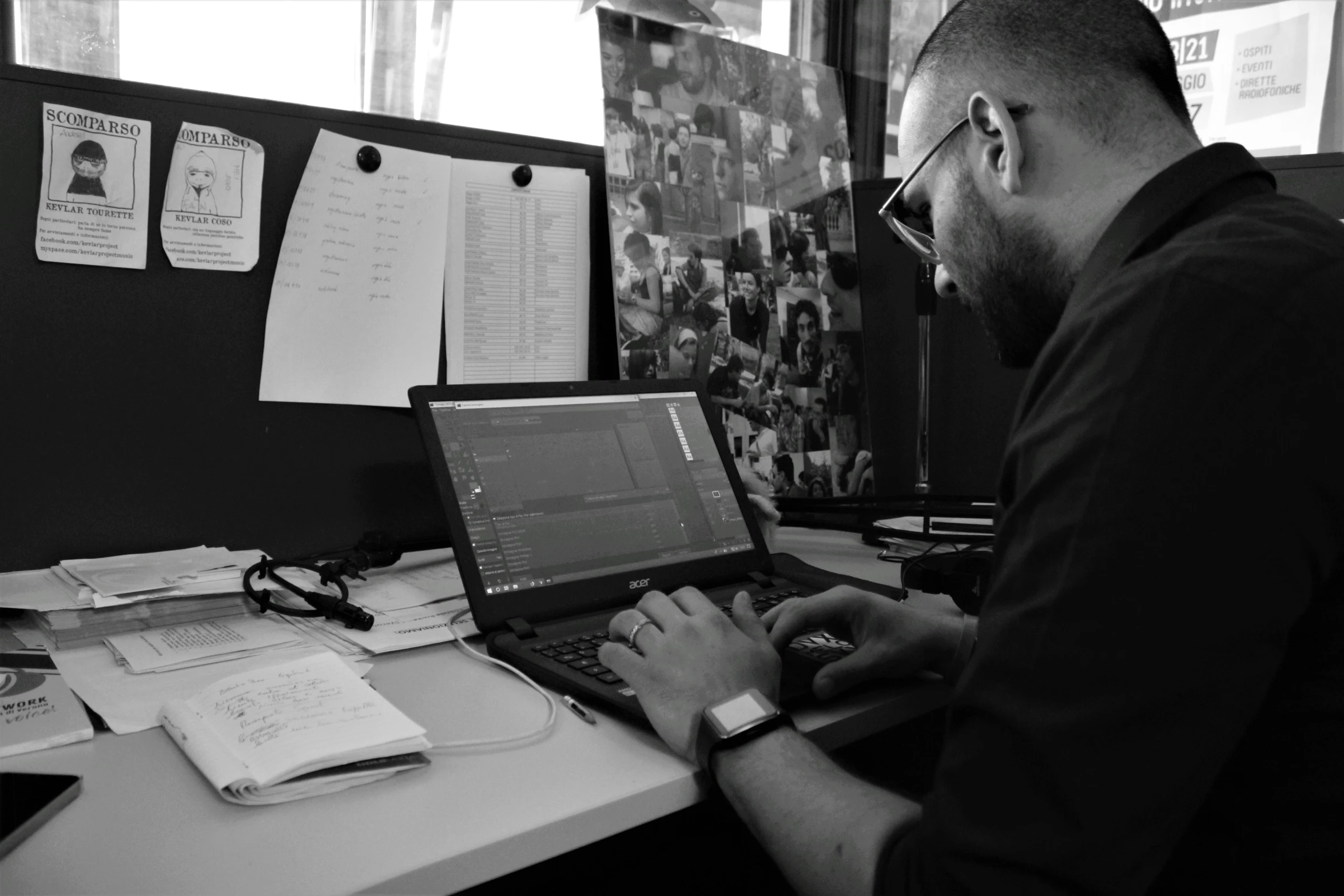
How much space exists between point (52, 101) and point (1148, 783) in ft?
3.44

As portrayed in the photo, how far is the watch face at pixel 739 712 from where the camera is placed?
67 centimetres

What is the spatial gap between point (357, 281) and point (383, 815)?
695 mm

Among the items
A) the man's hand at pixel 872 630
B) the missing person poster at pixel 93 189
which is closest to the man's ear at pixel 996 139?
the man's hand at pixel 872 630

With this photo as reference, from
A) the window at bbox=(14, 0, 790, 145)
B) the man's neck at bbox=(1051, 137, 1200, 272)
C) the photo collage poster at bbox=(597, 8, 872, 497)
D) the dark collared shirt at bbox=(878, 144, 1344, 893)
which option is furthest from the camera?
the window at bbox=(14, 0, 790, 145)

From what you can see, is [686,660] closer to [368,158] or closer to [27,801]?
[27,801]

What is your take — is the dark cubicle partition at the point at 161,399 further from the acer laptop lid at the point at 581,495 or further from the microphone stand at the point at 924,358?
the microphone stand at the point at 924,358

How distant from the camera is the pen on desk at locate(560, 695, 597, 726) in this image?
739mm

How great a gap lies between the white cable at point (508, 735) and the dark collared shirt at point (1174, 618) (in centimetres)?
26

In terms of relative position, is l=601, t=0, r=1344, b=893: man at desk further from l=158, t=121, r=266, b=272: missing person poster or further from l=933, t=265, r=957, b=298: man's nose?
l=158, t=121, r=266, b=272: missing person poster

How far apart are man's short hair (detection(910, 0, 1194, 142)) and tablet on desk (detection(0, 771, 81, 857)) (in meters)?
0.75

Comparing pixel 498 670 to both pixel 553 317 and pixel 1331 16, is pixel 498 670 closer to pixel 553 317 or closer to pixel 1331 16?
pixel 553 317

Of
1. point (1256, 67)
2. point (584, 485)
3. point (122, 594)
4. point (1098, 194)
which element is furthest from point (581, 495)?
point (1256, 67)

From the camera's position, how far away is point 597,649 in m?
0.85

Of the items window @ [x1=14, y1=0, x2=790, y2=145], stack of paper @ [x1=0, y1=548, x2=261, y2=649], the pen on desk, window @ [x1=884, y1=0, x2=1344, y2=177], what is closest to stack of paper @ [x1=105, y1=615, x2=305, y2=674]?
stack of paper @ [x1=0, y1=548, x2=261, y2=649]
